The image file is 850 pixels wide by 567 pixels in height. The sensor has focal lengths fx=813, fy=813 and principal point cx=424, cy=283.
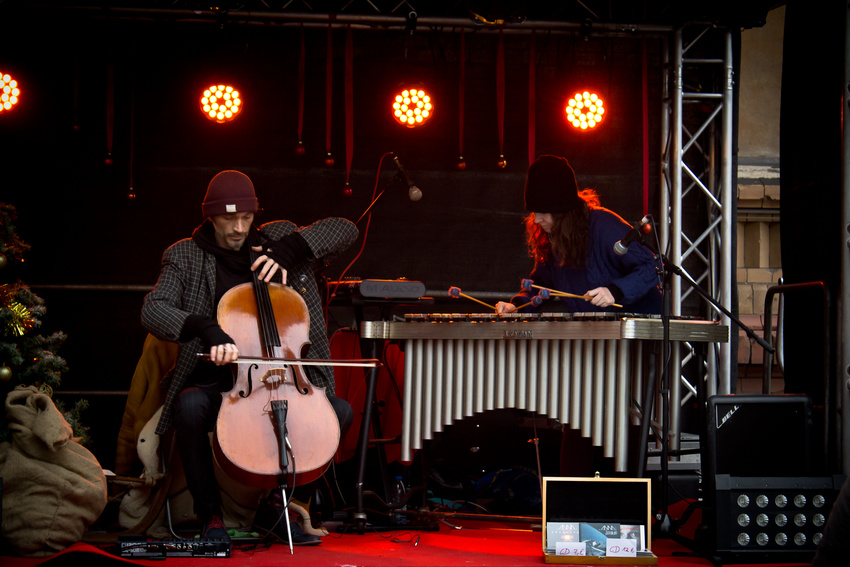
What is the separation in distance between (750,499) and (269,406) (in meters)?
1.93

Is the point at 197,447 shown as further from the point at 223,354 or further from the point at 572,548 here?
the point at 572,548

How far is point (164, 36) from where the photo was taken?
5953 millimetres

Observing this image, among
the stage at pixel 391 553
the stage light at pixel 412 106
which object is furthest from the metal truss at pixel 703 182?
the stage at pixel 391 553

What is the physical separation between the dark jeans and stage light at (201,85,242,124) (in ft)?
9.45

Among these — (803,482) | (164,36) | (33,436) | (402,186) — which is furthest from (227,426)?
(164,36)

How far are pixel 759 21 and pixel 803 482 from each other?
3227 millimetres

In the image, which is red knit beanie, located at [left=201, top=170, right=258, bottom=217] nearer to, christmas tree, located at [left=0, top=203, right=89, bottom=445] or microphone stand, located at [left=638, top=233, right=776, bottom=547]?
christmas tree, located at [left=0, top=203, right=89, bottom=445]

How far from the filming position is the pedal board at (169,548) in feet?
10.2

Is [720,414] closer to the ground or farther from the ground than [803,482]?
farther from the ground

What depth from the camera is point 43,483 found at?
10.9 ft

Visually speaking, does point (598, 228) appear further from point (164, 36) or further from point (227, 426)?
point (164, 36)

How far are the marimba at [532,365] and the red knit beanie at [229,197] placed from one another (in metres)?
0.78

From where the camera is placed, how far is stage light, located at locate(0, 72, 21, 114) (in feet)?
18.8

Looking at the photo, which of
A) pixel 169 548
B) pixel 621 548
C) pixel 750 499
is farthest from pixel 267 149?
pixel 750 499
